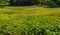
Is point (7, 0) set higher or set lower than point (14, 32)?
lower

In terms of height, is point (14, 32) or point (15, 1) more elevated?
point (14, 32)

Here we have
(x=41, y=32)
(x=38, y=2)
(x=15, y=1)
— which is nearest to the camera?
(x=41, y=32)

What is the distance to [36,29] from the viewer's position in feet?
58.0

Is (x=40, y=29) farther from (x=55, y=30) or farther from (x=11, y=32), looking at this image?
(x=11, y=32)

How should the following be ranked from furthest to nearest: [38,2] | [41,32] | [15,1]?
[38,2], [15,1], [41,32]

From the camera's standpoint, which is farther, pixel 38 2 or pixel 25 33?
pixel 38 2

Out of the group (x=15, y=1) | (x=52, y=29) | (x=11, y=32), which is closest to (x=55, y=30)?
(x=52, y=29)

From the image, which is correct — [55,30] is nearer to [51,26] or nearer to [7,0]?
[51,26]

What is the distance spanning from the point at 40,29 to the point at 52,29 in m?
1.15

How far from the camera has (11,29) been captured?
60.4 ft

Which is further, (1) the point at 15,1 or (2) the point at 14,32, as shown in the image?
(1) the point at 15,1

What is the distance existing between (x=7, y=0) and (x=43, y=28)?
33.6 meters

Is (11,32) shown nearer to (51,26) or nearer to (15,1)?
(51,26)

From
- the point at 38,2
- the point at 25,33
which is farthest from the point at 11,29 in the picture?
the point at 38,2
